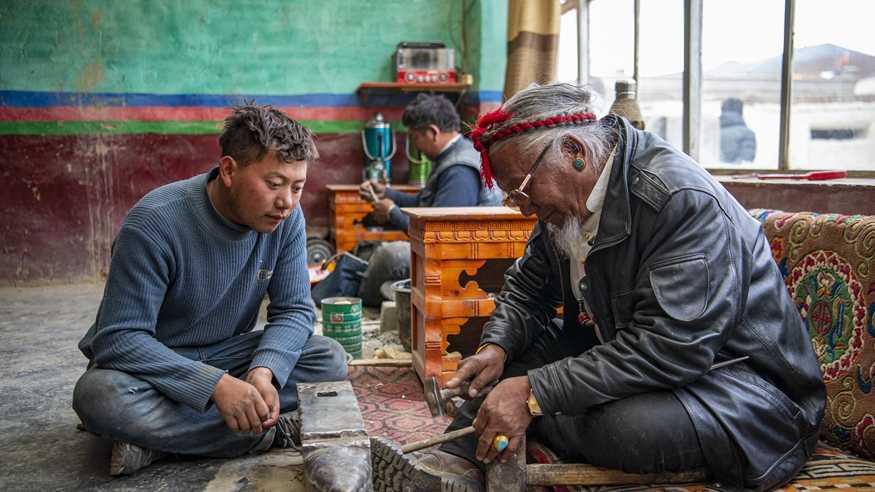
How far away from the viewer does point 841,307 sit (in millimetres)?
1861

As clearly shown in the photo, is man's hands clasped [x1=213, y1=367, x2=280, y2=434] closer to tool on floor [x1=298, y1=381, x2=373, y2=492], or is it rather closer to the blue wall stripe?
tool on floor [x1=298, y1=381, x2=373, y2=492]

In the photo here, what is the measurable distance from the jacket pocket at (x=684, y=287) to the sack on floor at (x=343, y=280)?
3.37 metres

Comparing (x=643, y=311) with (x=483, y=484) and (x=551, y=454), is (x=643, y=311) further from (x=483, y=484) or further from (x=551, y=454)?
(x=483, y=484)

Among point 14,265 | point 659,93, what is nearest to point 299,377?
point 659,93

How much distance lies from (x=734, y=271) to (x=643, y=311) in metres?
0.21

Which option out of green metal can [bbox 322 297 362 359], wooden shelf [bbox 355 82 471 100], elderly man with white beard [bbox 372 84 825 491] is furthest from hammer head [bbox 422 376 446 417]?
wooden shelf [bbox 355 82 471 100]

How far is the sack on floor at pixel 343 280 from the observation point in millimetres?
4754

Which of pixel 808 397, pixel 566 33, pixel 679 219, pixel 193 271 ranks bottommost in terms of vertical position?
pixel 808 397

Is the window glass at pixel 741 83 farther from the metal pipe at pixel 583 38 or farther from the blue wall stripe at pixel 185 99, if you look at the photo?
the blue wall stripe at pixel 185 99

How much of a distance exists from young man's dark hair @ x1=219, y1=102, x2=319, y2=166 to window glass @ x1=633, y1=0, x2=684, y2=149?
251 centimetres

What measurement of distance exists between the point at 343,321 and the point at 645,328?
2.18m

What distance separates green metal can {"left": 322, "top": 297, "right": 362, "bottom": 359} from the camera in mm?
3512

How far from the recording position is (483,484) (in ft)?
5.77

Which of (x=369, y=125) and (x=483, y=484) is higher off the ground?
(x=369, y=125)
